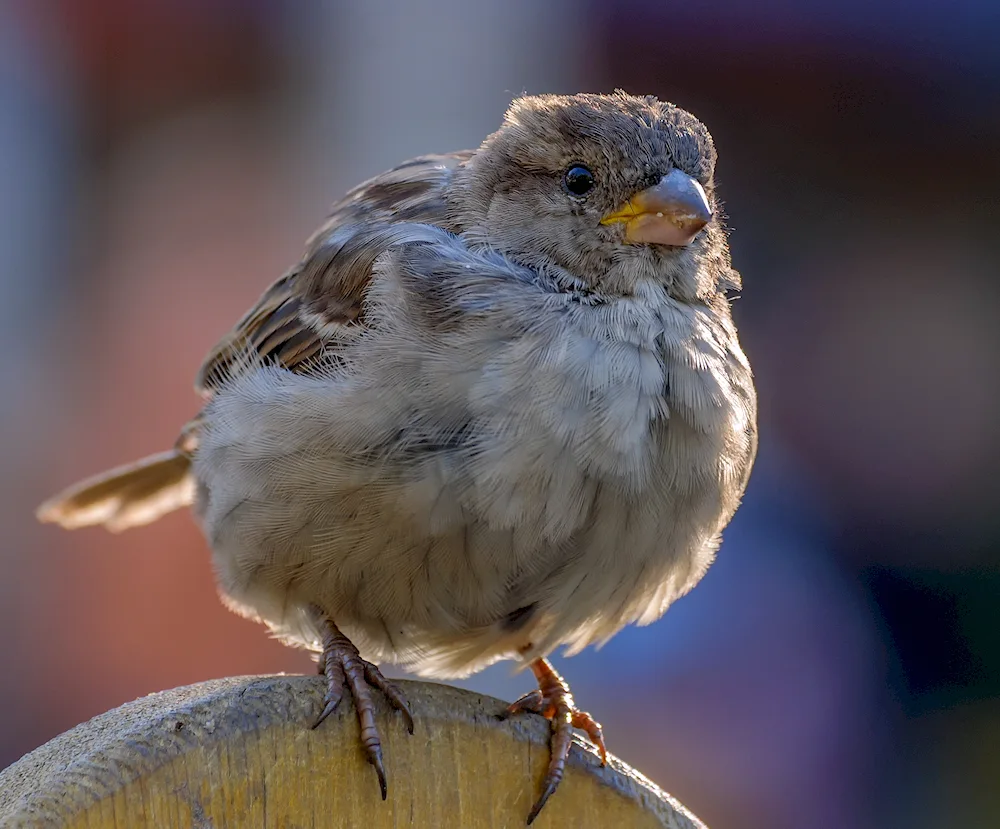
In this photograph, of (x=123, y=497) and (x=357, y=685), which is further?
(x=123, y=497)

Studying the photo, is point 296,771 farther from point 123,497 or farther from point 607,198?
point 123,497

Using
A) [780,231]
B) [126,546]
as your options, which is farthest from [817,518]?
[126,546]

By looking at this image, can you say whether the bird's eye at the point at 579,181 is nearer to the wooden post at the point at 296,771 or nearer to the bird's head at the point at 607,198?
the bird's head at the point at 607,198

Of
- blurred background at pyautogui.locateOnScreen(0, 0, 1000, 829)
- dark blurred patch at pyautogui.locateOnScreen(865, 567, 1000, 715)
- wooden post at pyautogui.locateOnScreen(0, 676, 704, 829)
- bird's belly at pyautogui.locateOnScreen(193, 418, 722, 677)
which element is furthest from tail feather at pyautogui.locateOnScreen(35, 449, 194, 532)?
dark blurred patch at pyautogui.locateOnScreen(865, 567, 1000, 715)

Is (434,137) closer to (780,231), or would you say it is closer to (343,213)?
(780,231)

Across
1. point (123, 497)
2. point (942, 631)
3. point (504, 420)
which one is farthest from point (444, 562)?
point (942, 631)

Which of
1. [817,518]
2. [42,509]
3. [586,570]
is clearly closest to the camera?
[586,570]

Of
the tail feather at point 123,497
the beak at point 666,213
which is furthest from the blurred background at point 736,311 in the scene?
→ the beak at point 666,213

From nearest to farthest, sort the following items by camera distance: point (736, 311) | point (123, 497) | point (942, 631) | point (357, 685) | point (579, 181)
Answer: point (357, 685) → point (579, 181) → point (123, 497) → point (942, 631) → point (736, 311)
